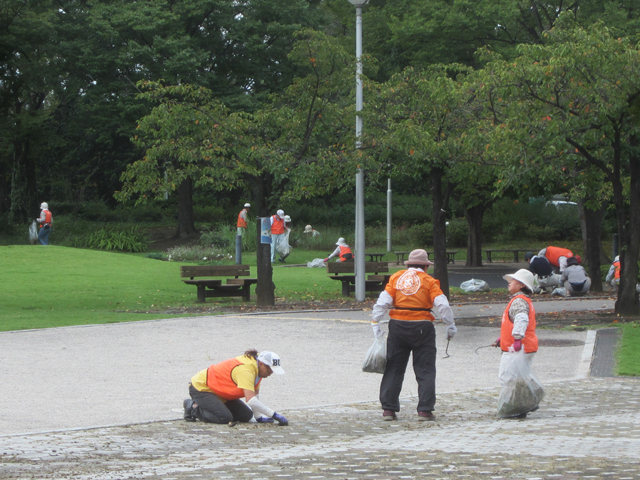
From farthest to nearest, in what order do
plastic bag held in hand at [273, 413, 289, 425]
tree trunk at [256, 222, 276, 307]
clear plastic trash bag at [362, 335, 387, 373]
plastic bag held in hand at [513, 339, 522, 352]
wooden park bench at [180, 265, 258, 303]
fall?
wooden park bench at [180, 265, 258, 303]
tree trunk at [256, 222, 276, 307]
clear plastic trash bag at [362, 335, 387, 373]
plastic bag held in hand at [513, 339, 522, 352]
plastic bag held in hand at [273, 413, 289, 425]

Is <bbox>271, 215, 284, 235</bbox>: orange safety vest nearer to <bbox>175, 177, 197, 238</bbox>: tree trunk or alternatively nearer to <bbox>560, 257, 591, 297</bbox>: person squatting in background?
<bbox>560, 257, 591, 297</bbox>: person squatting in background

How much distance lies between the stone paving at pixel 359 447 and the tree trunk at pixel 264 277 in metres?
9.21

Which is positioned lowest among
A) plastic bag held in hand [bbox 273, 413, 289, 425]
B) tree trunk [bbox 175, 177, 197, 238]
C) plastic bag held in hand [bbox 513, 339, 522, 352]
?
plastic bag held in hand [bbox 273, 413, 289, 425]

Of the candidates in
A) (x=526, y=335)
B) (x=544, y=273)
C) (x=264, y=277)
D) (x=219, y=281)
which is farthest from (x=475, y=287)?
(x=526, y=335)

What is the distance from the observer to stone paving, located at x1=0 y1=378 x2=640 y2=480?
557 cm

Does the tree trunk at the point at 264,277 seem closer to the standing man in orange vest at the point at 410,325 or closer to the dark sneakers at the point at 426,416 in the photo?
the standing man in orange vest at the point at 410,325

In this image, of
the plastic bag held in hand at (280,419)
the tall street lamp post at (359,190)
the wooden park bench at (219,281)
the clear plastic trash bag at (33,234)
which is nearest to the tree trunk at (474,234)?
the tall street lamp post at (359,190)

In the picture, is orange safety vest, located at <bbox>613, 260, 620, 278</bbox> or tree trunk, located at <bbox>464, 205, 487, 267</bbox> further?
tree trunk, located at <bbox>464, 205, 487, 267</bbox>

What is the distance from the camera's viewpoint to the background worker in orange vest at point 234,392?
7344mm

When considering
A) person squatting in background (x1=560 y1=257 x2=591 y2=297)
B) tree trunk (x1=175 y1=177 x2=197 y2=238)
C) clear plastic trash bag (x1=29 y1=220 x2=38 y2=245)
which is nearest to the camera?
person squatting in background (x1=560 y1=257 x2=591 y2=297)

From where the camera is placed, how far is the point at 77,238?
1368 inches

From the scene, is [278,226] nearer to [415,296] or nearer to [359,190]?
[359,190]

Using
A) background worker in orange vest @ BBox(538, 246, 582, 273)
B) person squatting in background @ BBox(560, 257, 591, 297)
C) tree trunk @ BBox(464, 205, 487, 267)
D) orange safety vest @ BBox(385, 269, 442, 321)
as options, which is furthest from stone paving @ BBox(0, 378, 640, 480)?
tree trunk @ BBox(464, 205, 487, 267)

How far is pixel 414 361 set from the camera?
801 cm
